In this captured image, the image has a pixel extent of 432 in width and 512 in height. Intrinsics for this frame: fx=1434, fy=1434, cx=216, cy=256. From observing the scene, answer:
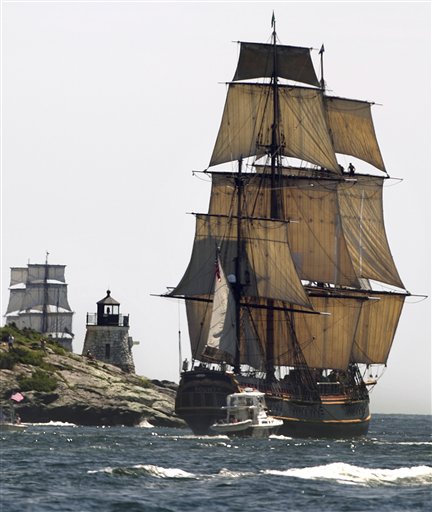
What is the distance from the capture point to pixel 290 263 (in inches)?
4058

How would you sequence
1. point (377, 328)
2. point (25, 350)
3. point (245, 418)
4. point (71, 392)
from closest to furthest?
point (245, 418)
point (71, 392)
point (377, 328)
point (25, 350)

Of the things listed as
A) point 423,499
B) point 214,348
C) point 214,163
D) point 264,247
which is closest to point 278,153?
point 214,163

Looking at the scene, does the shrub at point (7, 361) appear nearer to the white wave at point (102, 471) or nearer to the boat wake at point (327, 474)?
the boat wake at point (327, 474)

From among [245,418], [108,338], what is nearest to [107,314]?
[108,338]

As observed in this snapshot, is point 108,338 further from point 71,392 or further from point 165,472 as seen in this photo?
point 165,472

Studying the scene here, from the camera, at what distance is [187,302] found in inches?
4087

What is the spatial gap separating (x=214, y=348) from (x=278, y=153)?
70.8 feet

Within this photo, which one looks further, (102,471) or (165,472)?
(102,471)

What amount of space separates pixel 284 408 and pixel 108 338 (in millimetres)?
37832

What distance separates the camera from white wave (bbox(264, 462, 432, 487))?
53281 mm

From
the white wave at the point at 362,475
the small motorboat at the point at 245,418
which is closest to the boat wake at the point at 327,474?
the white wave at the point at 362,475

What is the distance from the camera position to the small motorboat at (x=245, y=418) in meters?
87.9

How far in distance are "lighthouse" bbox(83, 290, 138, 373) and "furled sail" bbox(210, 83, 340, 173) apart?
29386mm

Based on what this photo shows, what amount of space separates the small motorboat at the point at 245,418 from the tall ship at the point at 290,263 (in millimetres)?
3816
